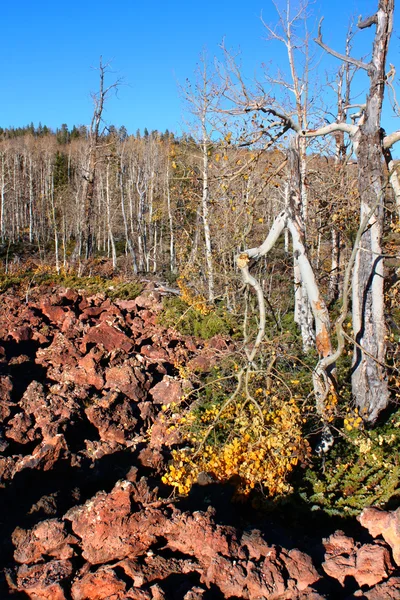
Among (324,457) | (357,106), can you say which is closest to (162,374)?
(324,457)

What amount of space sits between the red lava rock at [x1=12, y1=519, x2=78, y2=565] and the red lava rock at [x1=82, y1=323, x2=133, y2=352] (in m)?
5.72

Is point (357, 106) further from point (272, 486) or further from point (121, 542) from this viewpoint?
point (121, 542)

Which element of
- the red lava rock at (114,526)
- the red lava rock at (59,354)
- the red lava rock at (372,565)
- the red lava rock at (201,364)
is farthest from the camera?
the red lava rock at (59,354)

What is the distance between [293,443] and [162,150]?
136 feet

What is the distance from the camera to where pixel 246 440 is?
5605mm

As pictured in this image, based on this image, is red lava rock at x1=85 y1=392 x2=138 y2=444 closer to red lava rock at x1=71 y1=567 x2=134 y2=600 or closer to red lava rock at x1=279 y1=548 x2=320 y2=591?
red lava rock at x1=71 y1=567 x2=134 y2=600

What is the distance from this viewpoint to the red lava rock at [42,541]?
15.1 ft

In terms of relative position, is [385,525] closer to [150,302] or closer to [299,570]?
[299,570]

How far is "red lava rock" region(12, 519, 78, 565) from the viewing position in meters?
4.60

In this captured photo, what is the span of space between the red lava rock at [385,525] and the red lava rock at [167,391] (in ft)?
14.8

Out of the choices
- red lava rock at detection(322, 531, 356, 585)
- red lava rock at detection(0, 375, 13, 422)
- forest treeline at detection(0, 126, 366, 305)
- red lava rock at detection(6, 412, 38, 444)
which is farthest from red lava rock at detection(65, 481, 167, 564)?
forest treeline at detection(0, 126, 366, 305)

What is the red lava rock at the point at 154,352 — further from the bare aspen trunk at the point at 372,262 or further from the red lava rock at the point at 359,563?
the red lava rock at the point at 359,563

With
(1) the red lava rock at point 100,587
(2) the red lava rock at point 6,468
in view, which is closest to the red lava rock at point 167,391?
(2) the red lava rock at point 6,468

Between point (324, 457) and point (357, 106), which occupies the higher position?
point (357, 106)
